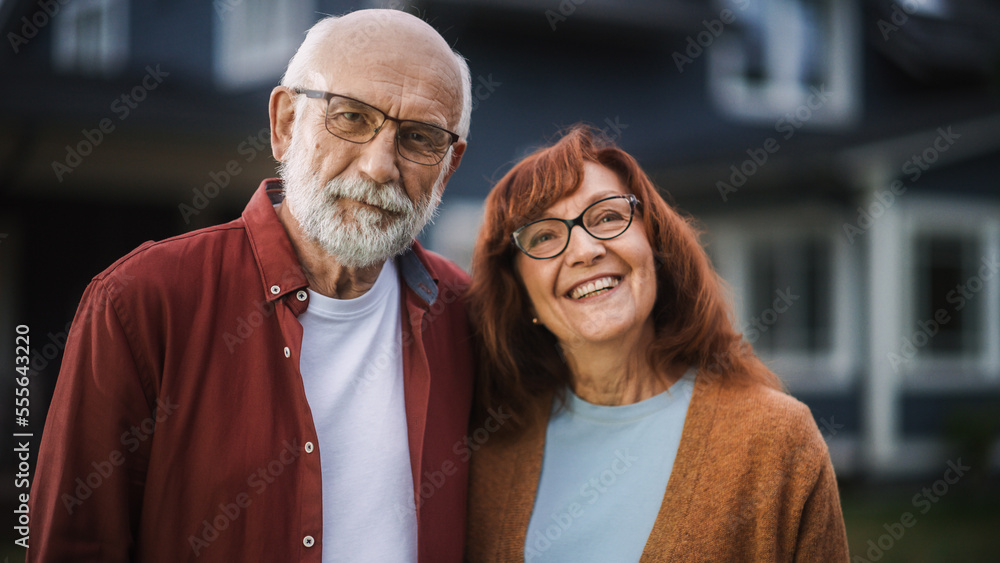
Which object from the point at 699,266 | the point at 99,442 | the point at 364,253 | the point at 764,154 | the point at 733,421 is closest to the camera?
the point at 99,442

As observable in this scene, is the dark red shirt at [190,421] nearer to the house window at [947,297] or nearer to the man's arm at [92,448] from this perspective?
the man's arm at [92,448]

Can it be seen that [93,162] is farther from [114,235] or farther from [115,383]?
[115,383]

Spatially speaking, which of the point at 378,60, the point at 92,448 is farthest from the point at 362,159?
the point at 92,448

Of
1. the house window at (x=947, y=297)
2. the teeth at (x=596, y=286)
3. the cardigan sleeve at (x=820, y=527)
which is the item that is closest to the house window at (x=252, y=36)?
the teeth at (x=596, y=286)

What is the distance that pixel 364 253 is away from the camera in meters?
2.08

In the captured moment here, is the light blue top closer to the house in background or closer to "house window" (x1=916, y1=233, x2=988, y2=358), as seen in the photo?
the house in background

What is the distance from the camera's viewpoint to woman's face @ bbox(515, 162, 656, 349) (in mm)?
2281

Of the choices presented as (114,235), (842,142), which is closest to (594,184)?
(842,142)

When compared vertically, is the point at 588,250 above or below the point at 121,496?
above

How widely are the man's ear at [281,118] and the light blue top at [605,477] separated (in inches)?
52.9

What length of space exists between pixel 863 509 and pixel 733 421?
6.15 meters

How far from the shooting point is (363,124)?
205cm

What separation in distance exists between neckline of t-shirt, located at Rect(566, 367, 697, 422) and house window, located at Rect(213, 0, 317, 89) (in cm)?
752

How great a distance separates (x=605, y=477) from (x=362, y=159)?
1.30 metres
